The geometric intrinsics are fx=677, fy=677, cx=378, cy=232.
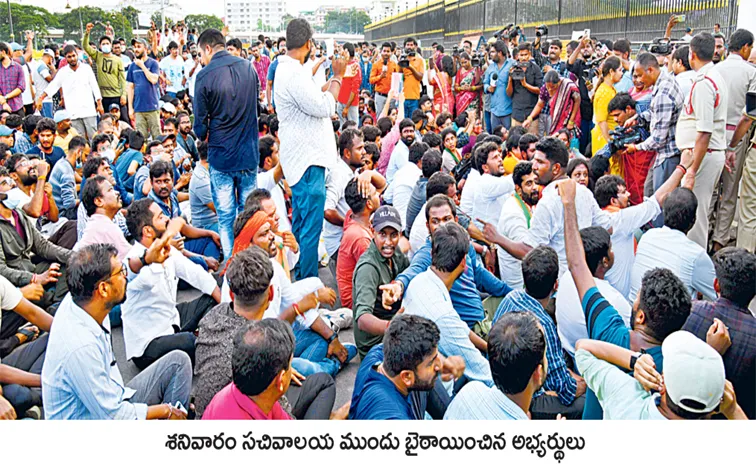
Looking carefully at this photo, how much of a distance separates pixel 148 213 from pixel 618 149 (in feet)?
13.2

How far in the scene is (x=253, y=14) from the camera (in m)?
70.6

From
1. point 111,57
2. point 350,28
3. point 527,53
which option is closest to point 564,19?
point 527,53

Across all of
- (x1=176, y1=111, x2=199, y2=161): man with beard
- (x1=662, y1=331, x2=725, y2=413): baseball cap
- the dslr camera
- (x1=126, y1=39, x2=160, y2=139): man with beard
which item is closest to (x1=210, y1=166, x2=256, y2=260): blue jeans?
(x1=176, y1=111, x2=199, y2=161): man with beard

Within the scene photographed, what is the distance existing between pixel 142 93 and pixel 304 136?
6.14 m

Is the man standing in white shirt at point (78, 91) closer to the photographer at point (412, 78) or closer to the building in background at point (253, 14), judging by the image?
the photographer at point (412, 78)

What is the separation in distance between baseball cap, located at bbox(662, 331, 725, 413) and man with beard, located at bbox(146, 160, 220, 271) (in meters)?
3.80

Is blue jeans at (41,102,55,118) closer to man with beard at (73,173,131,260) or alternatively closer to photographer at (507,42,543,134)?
man with beard at (73,173,131,260)

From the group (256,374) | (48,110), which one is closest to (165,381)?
(256,374)

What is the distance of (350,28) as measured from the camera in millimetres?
62719

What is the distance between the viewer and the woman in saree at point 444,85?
10625 mm

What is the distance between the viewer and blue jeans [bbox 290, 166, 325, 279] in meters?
4.68

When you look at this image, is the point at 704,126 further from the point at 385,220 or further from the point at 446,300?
the point at 446,300

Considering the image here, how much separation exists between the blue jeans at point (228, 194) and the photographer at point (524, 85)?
4.33m
